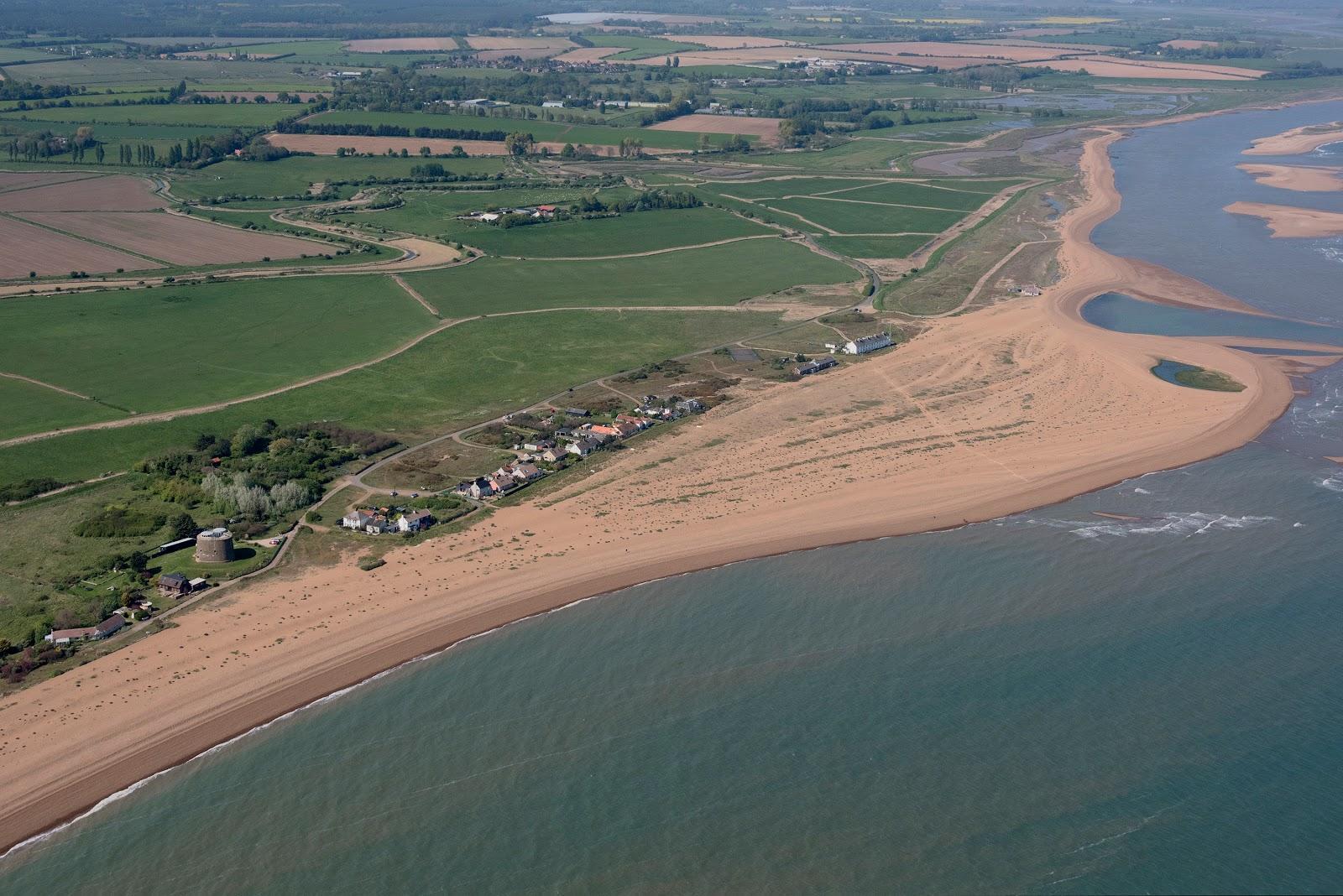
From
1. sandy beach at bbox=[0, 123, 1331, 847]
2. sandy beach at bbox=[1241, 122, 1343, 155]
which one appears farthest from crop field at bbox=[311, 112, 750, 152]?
sandy beach at bbox=[0, 123, 1331, 847]

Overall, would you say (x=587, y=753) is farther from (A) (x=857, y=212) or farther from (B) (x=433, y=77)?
(B) (x=433, y=77)

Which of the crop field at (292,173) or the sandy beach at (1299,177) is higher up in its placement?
the sandy beach at (1299,177)

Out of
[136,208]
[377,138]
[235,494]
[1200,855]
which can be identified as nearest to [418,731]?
[235,494]

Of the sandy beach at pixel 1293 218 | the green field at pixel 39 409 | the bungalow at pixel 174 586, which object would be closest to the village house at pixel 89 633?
the bungalow at pixel 174 586

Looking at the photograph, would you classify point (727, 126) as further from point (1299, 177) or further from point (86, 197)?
point (86, 197)

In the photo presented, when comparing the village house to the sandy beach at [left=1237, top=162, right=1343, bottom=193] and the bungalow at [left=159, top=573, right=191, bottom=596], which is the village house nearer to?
the bungalow at [left=159, top=573, right=191, bottom=596]

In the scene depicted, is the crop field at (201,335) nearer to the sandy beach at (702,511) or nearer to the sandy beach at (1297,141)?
the sandy beach at (702,511)

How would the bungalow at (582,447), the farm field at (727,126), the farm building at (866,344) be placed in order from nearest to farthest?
the bungalow at (582,447) → the farm building at (866,344) → the farm field at (727,126)
